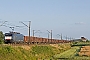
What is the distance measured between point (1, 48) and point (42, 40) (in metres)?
A: 56.5

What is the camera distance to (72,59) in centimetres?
2305

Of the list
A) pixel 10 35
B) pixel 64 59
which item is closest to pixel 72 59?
pixel 64 59

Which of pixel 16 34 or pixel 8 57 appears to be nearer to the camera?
pixel 8 57

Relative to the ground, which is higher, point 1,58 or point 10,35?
point 10,35

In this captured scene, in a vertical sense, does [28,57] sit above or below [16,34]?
below

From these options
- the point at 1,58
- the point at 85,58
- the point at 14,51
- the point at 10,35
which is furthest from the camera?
the point at 10,35

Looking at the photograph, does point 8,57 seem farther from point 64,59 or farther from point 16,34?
point 16,34

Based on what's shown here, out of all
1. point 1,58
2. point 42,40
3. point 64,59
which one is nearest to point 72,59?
point 64,59

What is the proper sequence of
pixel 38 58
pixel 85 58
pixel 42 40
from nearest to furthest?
pixel 85 58, pixel 38 58, pixel 42 40

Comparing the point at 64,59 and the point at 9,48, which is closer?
the point at 64,59

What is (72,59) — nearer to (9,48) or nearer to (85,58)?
(85,58)

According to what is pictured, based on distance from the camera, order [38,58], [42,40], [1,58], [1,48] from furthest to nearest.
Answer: [42,40] → [38,58] → [1,48] → [1,58]

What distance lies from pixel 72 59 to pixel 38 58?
766 inches

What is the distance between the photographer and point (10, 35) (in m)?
61.1
